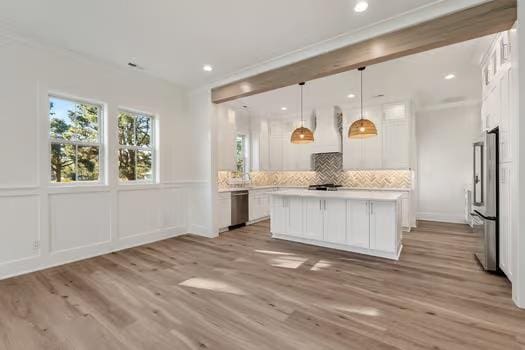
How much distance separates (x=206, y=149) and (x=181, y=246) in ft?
6.46

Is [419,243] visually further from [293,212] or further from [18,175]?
[18,175]

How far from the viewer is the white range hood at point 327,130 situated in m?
6.72

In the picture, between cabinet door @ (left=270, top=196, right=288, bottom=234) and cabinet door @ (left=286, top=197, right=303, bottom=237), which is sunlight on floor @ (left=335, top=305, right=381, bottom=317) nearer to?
cabinet door @ (left=286, top=197, right=303, bottom=237)

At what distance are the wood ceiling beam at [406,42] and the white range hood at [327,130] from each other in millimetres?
3063

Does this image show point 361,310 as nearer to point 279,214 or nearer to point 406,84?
point 279,214

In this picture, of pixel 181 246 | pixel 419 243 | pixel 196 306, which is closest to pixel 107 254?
pixel 181 246

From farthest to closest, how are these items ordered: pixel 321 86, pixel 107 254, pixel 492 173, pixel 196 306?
pixel 321 86
pixel 107 254
pixel 492 173
pixel 196 306

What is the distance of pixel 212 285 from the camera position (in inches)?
114

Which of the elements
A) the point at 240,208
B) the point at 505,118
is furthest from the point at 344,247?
the point at 240,208

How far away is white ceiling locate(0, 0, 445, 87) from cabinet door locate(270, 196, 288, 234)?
8.23ft

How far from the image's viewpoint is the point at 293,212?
466 cm

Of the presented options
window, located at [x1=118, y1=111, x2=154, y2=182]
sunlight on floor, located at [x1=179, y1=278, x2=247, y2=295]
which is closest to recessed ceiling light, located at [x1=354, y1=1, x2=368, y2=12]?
sunlight on floor, located at [x1=179, y1=278, x2=247, y2=295]

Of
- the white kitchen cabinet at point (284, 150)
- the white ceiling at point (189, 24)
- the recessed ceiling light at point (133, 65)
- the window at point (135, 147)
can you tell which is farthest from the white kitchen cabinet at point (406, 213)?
the recessed ceiling light at point (133, 65)

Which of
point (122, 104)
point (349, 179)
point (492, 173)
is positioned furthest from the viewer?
point (349, 179)
